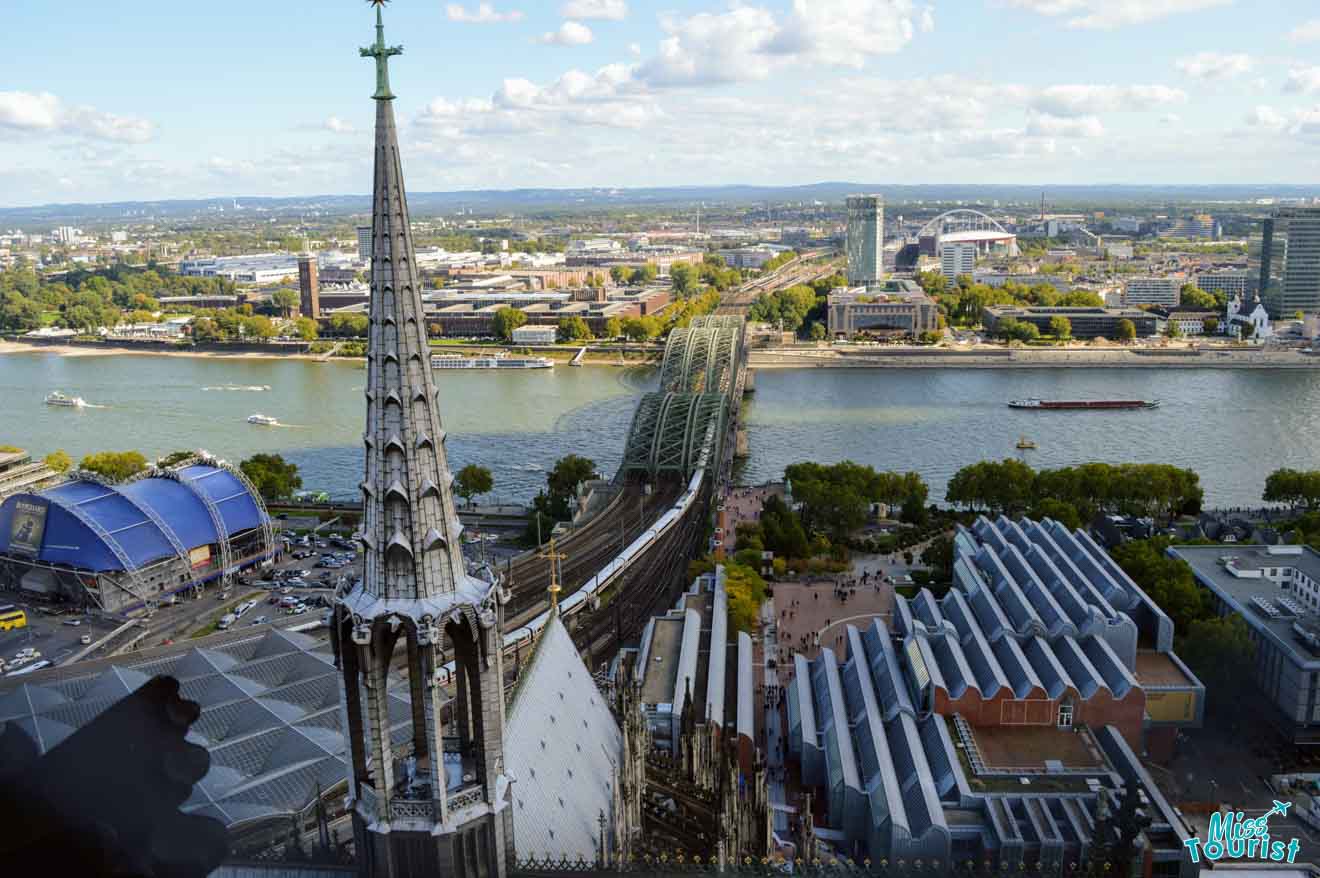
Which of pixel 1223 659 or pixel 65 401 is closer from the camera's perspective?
pixel 1223 659

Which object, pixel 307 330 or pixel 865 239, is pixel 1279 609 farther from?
pixel 865 239

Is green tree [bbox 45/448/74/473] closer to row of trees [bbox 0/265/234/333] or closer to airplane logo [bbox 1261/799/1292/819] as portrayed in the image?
airplane logo [bbox 1261/799/1292/819]

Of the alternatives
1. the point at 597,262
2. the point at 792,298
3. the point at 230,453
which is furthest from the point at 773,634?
the point at 597,262

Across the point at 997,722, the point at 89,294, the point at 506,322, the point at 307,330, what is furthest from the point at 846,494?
the point at 89,294

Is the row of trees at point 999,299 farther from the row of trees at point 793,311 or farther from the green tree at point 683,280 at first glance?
the green tree at point 683,280

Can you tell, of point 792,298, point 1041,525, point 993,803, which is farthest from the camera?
point 792,298

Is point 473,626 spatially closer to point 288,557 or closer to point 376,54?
point 376,54

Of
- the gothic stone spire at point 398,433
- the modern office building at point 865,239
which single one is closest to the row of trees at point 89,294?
the modern office building at point 865,239
